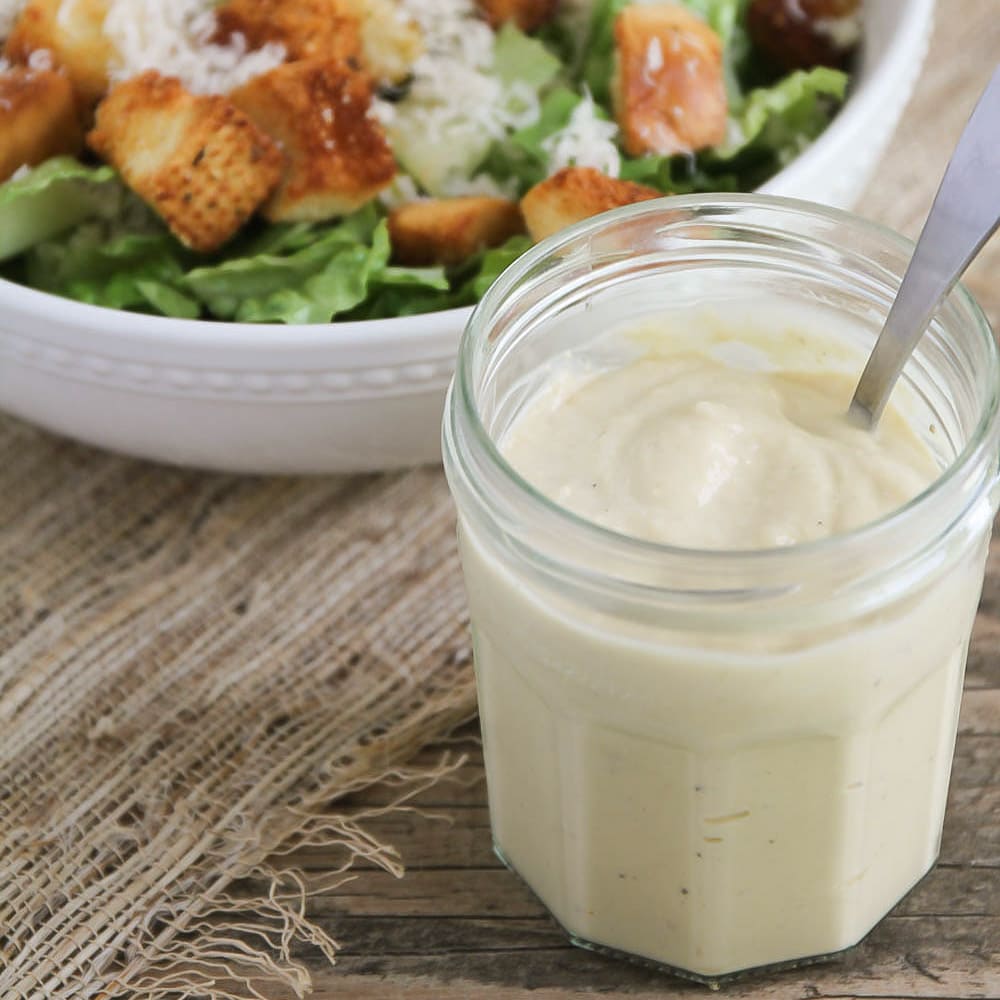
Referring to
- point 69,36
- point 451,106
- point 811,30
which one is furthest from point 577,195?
point 69,36

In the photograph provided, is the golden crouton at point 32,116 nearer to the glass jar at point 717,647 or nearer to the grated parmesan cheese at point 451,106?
the grated parmesan cheese at point 451,106

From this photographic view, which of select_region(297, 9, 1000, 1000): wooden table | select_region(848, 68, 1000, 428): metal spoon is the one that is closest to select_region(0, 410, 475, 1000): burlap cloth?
select_region(297, 9, 1000, 1000): wooden table

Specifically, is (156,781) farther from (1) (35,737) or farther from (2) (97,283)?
(2) (97,283)

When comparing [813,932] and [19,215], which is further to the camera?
[19,215]

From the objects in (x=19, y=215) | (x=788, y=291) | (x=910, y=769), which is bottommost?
(x=910, y=769)

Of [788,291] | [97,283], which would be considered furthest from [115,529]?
[788,291]

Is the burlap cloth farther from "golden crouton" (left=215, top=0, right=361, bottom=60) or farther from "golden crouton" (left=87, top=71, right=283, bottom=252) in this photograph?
"golden crouton" (left=215, top=0, right=361, bottom=60)
